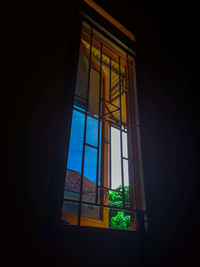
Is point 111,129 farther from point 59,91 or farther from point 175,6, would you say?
point 175,6

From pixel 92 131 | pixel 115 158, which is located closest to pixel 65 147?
pixel 92 131

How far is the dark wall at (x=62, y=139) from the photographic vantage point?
2.51 ft

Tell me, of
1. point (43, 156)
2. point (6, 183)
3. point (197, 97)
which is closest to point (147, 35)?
point (197, 97)

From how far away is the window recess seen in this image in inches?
40.8

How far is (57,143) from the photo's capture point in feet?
3.12

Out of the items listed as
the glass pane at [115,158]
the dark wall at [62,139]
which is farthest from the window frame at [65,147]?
the glass pane at [115,158]

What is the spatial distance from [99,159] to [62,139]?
1.25 ft

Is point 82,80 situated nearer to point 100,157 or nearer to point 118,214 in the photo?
point 100,157

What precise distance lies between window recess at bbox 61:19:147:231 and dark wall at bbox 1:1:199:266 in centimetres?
12

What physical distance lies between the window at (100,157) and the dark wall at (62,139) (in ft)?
0.39

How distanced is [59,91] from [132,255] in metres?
1.06

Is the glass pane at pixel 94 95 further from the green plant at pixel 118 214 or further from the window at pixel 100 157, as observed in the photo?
the green plant at pixel 118 214

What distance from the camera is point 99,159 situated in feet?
4.12

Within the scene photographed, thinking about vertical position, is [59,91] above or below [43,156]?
above
